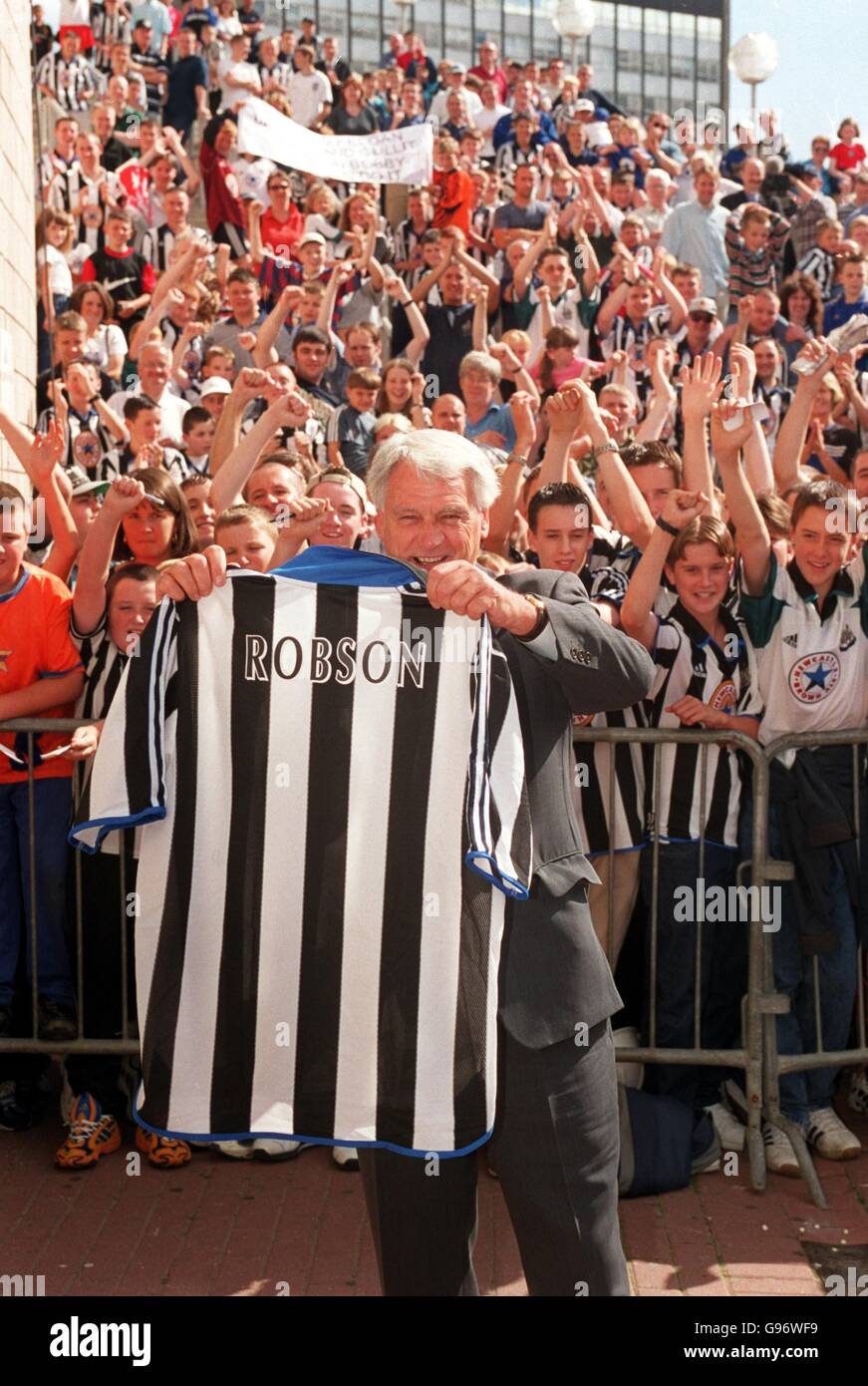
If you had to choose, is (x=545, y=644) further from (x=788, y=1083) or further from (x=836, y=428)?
(x=836, y=428)

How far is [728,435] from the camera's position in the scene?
17.8 ft

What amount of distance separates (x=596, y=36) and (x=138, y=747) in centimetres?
3898

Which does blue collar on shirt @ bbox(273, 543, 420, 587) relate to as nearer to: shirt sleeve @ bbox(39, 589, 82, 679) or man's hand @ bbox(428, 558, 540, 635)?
man's hand @ bbox(428, 558, 540, 635)

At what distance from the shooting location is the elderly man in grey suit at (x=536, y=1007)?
3119mm

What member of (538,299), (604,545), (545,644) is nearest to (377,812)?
(545,644)

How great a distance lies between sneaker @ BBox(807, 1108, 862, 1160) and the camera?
17.5ft

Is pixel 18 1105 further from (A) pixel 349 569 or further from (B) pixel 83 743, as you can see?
(A) pixel 349 569

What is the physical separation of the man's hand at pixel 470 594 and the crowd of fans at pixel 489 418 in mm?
1681

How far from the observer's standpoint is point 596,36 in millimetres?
38375

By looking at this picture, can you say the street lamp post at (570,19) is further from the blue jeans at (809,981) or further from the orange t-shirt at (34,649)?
the blue jeans at (809,981)

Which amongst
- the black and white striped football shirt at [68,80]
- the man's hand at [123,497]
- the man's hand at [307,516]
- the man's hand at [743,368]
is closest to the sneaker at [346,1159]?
the man's hand at [307,516]

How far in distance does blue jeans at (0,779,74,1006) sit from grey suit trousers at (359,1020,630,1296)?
8.51 feet
